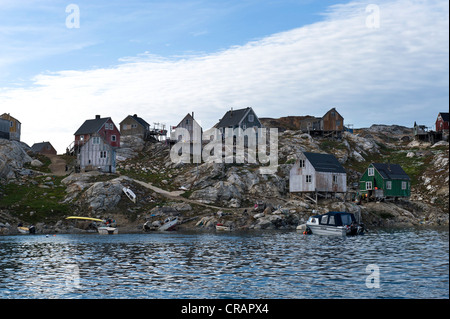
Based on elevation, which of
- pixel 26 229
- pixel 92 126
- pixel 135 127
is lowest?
pixel 26 229

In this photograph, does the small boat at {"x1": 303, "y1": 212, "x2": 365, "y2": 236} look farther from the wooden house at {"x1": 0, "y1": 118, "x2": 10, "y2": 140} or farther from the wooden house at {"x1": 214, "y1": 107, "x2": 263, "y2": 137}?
the wooden house at {"x1": 0, "y1": 118, "x2": 10, "y2": 140}

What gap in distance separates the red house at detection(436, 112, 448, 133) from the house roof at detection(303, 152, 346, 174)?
5333cm

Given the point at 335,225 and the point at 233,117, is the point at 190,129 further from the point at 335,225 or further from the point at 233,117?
the point at 335,225

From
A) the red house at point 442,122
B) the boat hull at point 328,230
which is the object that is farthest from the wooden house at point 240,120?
the boat hull at point 328,230

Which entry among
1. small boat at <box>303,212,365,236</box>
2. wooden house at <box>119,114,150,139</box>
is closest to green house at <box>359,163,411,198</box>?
small boat at <box>303,212,365,236</box>

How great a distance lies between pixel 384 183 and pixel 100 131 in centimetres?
6652

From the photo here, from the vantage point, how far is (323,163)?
90.2 metres

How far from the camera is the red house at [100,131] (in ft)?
374

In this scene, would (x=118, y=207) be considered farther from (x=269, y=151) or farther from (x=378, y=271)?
(x=378, y=271)

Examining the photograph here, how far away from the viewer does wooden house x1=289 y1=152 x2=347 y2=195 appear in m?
87.6

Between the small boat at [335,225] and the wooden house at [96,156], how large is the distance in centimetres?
4737

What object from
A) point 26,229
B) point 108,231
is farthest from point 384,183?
point 26,229
